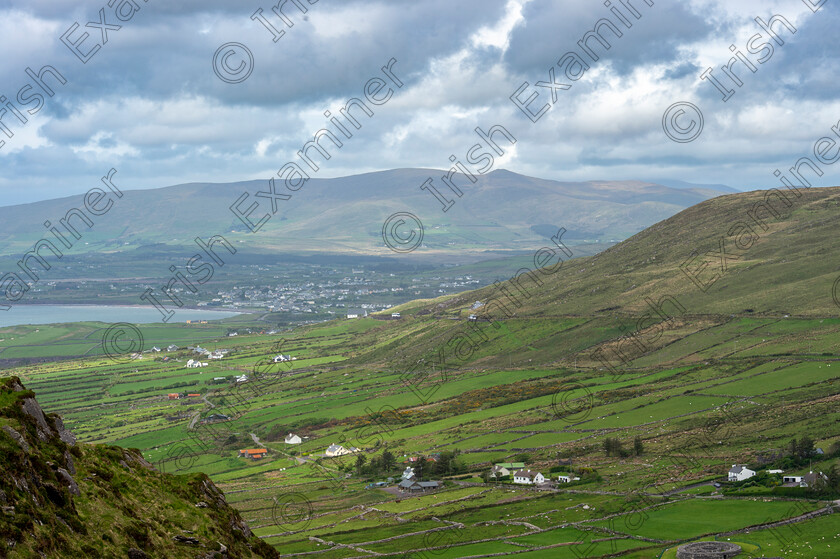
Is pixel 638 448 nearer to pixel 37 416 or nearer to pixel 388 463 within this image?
pixel 388 463

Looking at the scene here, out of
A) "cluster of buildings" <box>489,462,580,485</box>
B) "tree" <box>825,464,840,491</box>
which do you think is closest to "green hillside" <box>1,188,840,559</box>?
"tree" <box>825,464,840,491</box>

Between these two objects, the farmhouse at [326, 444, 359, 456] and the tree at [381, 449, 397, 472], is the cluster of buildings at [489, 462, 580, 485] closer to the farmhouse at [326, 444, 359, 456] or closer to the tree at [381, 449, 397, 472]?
the tree at [381, 449, 397, 472]

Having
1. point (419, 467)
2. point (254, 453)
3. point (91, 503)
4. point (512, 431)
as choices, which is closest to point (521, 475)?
point (419, 467)

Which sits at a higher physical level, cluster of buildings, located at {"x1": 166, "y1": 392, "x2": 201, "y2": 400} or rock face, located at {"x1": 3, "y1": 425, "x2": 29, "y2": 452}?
cluster of buildings, located at {"x1": 166, "y1": 392, "x2": 201, "y2": 400}

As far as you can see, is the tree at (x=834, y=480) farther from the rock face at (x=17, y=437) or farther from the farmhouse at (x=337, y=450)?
the rock face at (x=17, y=437)

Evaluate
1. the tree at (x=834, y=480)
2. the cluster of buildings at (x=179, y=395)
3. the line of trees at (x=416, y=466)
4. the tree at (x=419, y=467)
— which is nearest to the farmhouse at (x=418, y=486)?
the tree at (x=419, y=467)

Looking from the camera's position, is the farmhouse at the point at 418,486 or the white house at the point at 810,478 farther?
the farmhouse at the point at 418,486

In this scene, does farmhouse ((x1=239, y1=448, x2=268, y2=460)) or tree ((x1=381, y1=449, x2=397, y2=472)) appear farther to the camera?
farmhouse ((x1=239, y1=448, x2=268, y2=460))

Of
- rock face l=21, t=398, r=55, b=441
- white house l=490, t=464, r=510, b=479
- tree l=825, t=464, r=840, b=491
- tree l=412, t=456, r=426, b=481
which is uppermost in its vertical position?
tree l=412, t=456, r=426, b=481
